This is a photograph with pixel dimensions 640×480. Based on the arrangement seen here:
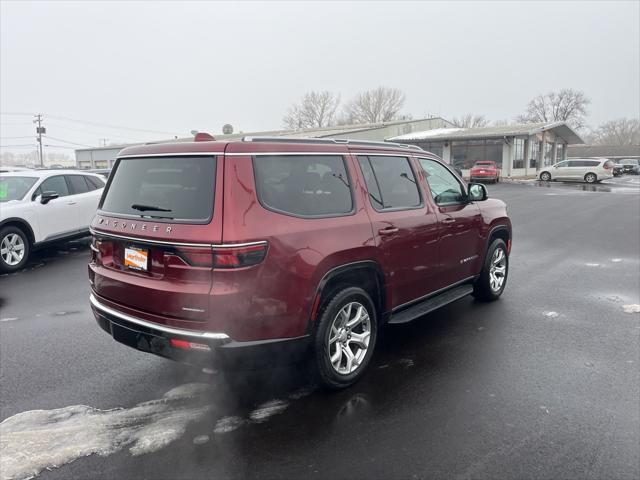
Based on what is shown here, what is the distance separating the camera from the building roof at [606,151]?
2908 inches

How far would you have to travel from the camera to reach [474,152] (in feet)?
125

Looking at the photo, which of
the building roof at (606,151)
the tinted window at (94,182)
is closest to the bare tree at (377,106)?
the building roof at (606,151)

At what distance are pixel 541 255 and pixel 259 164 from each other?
717 cm

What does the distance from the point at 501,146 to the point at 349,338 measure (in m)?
36.9

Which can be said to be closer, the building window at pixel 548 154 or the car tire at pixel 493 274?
the car tire at pixel 493 274

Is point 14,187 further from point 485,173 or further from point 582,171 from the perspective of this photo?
point 582,171

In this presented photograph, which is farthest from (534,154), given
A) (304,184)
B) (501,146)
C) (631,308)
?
(304,184)

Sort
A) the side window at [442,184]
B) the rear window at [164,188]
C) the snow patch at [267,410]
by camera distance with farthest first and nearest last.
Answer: the side window at [442,184], the snow patch at [267,410], the rear window at [164,188]

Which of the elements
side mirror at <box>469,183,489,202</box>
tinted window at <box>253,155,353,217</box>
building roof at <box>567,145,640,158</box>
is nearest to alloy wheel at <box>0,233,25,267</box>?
tinted window at <box>253,155,353,217</box>

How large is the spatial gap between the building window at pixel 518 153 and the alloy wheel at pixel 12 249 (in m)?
36.2

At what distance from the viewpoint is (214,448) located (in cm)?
291

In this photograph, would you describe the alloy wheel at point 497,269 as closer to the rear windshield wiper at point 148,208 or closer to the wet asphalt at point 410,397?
the wet asphalt at point 410,397

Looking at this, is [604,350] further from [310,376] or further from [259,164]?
[259,164]

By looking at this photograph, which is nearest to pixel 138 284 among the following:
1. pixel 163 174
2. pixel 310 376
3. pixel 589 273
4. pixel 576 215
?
pixel 163 174
